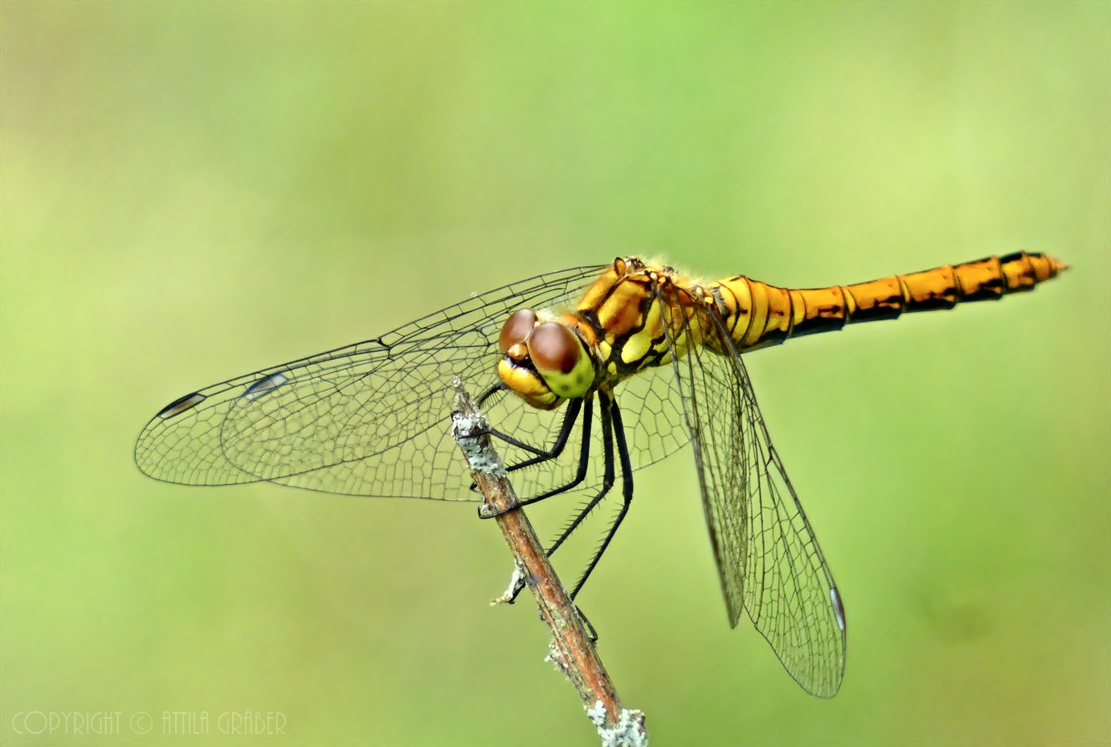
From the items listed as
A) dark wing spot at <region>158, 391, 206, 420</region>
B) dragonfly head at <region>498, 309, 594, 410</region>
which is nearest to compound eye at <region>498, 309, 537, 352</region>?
dragonfly head at <region>498, 309, 594, 410</region>

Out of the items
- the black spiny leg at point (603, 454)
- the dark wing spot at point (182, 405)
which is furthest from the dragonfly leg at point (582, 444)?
the dark wing spot at point (182, 405)

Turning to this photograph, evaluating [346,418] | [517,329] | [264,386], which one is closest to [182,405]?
[264,386]

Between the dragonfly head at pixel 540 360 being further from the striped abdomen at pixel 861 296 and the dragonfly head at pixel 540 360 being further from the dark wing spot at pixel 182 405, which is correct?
the dark wing spot at pixel 182 405

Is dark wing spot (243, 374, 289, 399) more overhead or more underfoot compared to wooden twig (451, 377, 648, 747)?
more overhead

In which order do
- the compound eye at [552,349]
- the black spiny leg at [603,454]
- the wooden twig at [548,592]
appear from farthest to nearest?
the black spiny leg at [603,454] < the compound eye at [552,349] < the wooden twig at [548,592]

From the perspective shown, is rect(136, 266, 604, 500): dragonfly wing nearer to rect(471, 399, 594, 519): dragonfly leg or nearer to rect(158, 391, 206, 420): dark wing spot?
rect(158, 391, 206, 420): dark wing spot

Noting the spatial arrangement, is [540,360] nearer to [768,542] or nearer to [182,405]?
[768,542]

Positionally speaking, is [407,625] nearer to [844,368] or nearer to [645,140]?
[844,368]

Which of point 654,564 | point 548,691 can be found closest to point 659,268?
point 654,564
